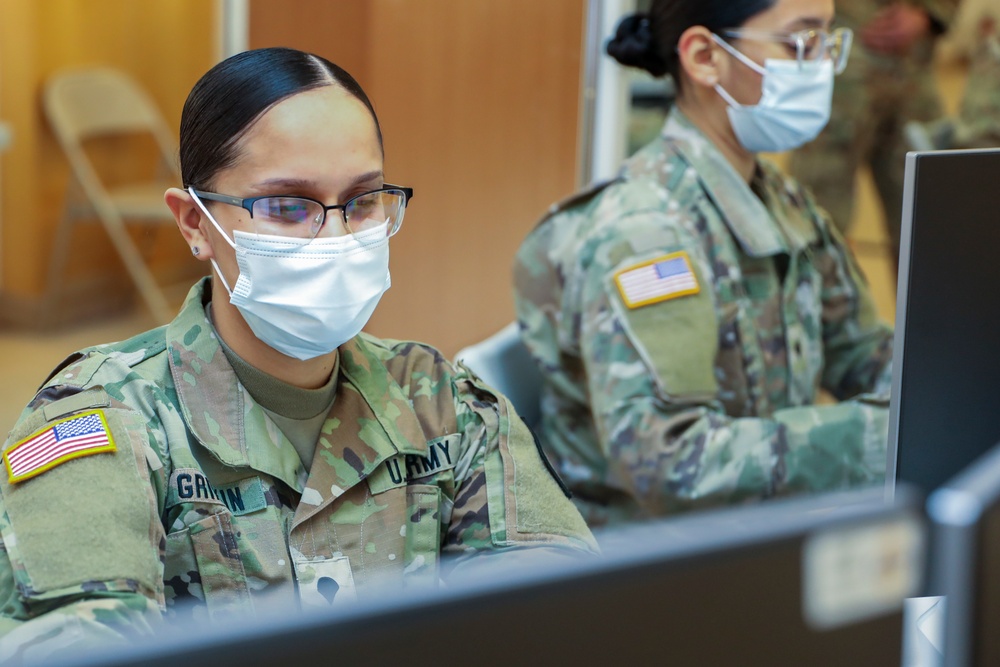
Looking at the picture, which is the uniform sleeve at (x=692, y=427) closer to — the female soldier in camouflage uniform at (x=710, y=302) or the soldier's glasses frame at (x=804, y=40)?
the female soldier in camouflage uniform at (x=710, y=302)

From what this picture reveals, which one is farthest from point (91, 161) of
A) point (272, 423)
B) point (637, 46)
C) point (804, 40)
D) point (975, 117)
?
point (272, 423)

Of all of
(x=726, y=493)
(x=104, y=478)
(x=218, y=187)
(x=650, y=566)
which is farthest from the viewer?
(x=726, y=493)

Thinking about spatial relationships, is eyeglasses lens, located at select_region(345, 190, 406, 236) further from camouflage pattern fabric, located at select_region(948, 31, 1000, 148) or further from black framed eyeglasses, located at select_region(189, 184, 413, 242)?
camouflage pattern fabric, located at select_region(948, 31, 1000, 148)

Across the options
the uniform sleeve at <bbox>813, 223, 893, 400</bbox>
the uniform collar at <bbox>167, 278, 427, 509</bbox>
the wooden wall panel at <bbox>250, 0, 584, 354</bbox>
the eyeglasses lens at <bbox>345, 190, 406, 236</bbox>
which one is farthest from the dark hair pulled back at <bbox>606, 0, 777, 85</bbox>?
the uniform collar at <bbox>167, 278, 427, 509</bbox>

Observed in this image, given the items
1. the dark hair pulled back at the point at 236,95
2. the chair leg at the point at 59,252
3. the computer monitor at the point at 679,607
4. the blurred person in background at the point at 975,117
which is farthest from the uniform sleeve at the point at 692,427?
the chair leg at the point at 59,252

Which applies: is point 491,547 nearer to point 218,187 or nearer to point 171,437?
point 171,437

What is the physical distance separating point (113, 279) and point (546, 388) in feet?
8.37

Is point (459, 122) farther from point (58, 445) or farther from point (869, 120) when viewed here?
point (58, 445)

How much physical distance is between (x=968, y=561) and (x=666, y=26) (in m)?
1.71

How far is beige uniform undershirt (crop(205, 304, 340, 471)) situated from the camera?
1.18 m

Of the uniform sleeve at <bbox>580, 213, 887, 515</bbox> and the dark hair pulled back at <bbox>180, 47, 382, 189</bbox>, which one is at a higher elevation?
the dark hair pulled back at <bbox>180, 47, 382, 189</bbox>

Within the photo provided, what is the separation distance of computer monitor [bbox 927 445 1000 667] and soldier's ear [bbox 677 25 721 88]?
1.60 metres

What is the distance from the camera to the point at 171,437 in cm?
109

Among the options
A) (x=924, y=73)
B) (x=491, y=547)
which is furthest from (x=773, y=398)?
(x=924, y=73)
